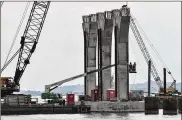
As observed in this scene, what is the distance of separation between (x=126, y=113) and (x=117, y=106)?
92.4 inches

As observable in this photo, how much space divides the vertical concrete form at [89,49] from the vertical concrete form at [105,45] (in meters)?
3.20

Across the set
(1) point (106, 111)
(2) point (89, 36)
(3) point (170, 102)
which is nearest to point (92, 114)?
(1) point (106, 111)

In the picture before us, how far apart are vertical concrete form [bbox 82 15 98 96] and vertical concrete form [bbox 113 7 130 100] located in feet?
30.1

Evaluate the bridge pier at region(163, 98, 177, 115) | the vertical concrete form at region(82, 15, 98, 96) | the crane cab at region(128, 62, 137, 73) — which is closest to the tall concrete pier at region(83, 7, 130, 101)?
the vertical concrete form at region(82, 15, 98, 96)

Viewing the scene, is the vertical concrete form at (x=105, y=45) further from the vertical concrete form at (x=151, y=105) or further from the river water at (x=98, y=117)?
the vertical concrete form at (x=151, y=105)

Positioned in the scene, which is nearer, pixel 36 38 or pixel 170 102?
pixel 170 102

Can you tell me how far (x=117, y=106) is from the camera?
A: 359ft

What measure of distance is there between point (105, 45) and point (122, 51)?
8.08 meters

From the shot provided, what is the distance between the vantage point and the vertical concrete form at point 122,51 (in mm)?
111750

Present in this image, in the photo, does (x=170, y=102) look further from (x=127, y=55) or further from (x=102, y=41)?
(x=102, y=41)

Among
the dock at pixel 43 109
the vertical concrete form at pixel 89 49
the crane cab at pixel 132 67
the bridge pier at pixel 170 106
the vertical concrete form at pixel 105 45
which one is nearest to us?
the bridge pier at pixel 170 106

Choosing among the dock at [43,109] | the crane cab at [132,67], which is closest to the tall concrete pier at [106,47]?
the crane cab at [132,67]

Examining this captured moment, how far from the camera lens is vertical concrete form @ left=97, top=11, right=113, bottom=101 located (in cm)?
11738

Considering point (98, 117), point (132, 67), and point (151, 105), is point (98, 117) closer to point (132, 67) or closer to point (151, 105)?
point (151, 105)
